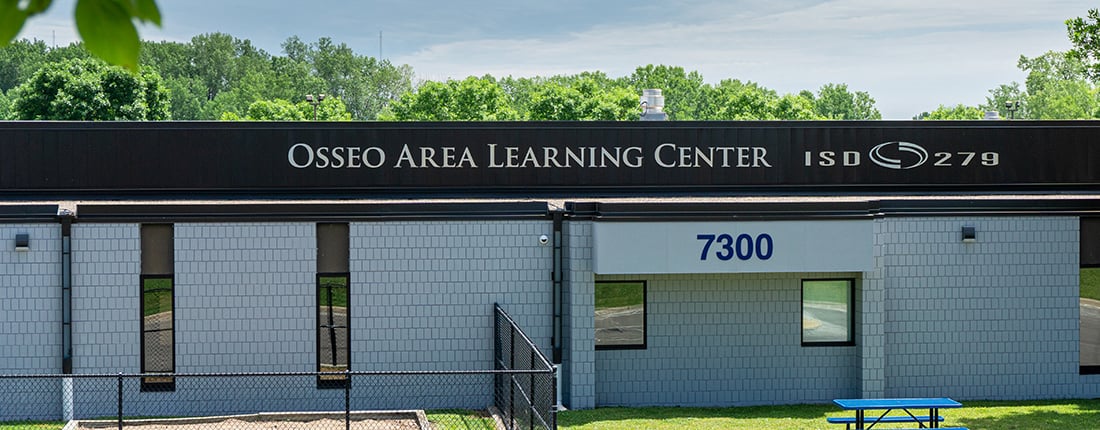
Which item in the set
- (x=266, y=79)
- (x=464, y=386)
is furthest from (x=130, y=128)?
(x=266, y=79)

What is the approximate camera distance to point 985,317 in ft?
62.5

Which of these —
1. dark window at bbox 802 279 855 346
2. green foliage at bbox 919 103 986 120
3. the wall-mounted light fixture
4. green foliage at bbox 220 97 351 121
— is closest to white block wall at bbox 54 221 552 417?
dark window at bbox 802 279 855 346

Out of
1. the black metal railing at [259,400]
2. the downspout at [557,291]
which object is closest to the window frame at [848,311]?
the downspout at [557,291]

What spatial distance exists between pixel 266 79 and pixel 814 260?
14278 centimetres

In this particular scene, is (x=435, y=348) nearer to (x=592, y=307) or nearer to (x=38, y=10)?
(x=592, y=307)

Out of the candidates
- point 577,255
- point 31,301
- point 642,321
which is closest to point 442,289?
point 577,255

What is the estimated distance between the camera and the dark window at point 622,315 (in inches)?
727

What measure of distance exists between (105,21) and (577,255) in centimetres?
1541

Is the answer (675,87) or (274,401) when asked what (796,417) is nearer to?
(274,401)

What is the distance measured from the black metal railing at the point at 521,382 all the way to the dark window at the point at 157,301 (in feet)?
14.6

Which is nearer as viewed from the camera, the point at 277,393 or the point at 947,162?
the point at 277,393

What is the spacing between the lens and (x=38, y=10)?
2.60 metres

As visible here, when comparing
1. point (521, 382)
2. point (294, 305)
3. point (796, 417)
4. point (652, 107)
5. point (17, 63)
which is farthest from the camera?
point (17, 63)

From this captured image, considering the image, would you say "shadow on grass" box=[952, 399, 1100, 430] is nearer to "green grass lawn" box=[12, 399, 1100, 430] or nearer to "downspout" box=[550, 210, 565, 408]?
"green grass lawn" box=[12, 399, 1100, 430]
